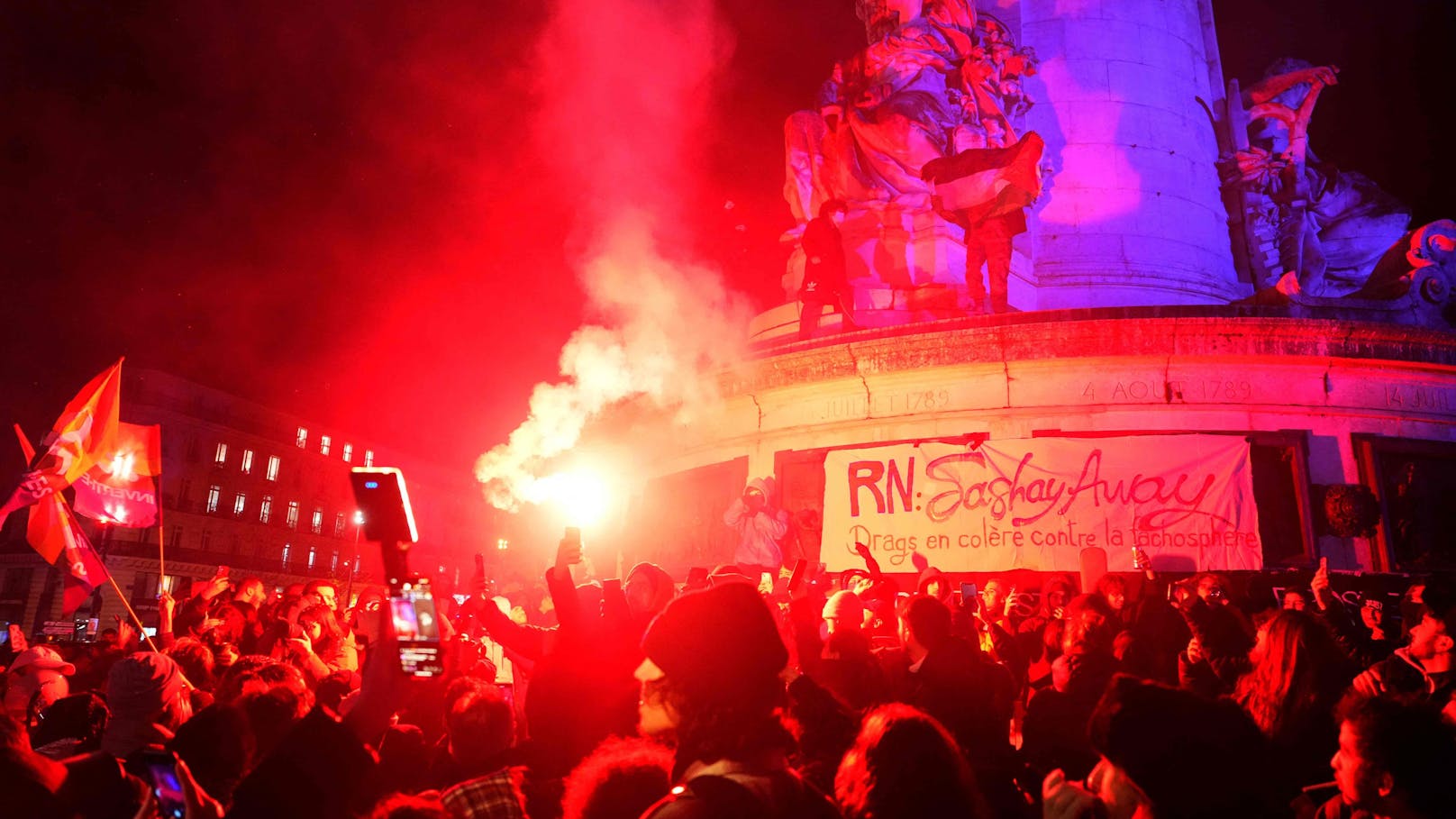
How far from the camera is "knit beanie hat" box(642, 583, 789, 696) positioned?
3125 mm

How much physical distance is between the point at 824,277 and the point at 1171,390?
7145mm

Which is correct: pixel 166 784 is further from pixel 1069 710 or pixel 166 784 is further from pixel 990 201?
pixel 990 201

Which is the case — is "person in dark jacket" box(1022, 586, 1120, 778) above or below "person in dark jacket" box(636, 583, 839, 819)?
below

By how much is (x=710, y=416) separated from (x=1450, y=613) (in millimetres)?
14357

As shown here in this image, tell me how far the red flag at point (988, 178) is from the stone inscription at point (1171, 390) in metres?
4.60

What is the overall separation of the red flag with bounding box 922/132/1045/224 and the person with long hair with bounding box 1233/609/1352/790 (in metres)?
15.0

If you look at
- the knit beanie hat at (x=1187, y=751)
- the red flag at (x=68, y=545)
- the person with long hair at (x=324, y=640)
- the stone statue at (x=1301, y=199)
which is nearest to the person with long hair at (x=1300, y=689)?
the knit beanie hat at (x=1187, y=751)

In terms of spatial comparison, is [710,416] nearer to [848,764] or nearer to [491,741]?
[491,741]

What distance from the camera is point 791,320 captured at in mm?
22031

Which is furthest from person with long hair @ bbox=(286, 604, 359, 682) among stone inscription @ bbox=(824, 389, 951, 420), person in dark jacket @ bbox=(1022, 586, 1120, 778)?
stone inscription @ bbox=(824, 389, 951, 420)

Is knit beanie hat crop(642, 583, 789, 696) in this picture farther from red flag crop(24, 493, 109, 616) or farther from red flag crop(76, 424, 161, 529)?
red flag crop(76, 424, 161, 529)

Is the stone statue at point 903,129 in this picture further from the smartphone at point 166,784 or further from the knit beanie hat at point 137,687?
the smartphone at point 166,784

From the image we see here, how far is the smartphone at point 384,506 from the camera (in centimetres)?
316

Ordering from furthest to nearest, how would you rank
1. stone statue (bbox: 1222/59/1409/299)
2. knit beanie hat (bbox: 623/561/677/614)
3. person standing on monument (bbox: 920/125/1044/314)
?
1. stone statue (bbox: 1222/59/1409/299)
2. person standing on monument (bbox: 920/125/1044/314)
3. knit beanie hat (bbox: 623/561/677/614)
